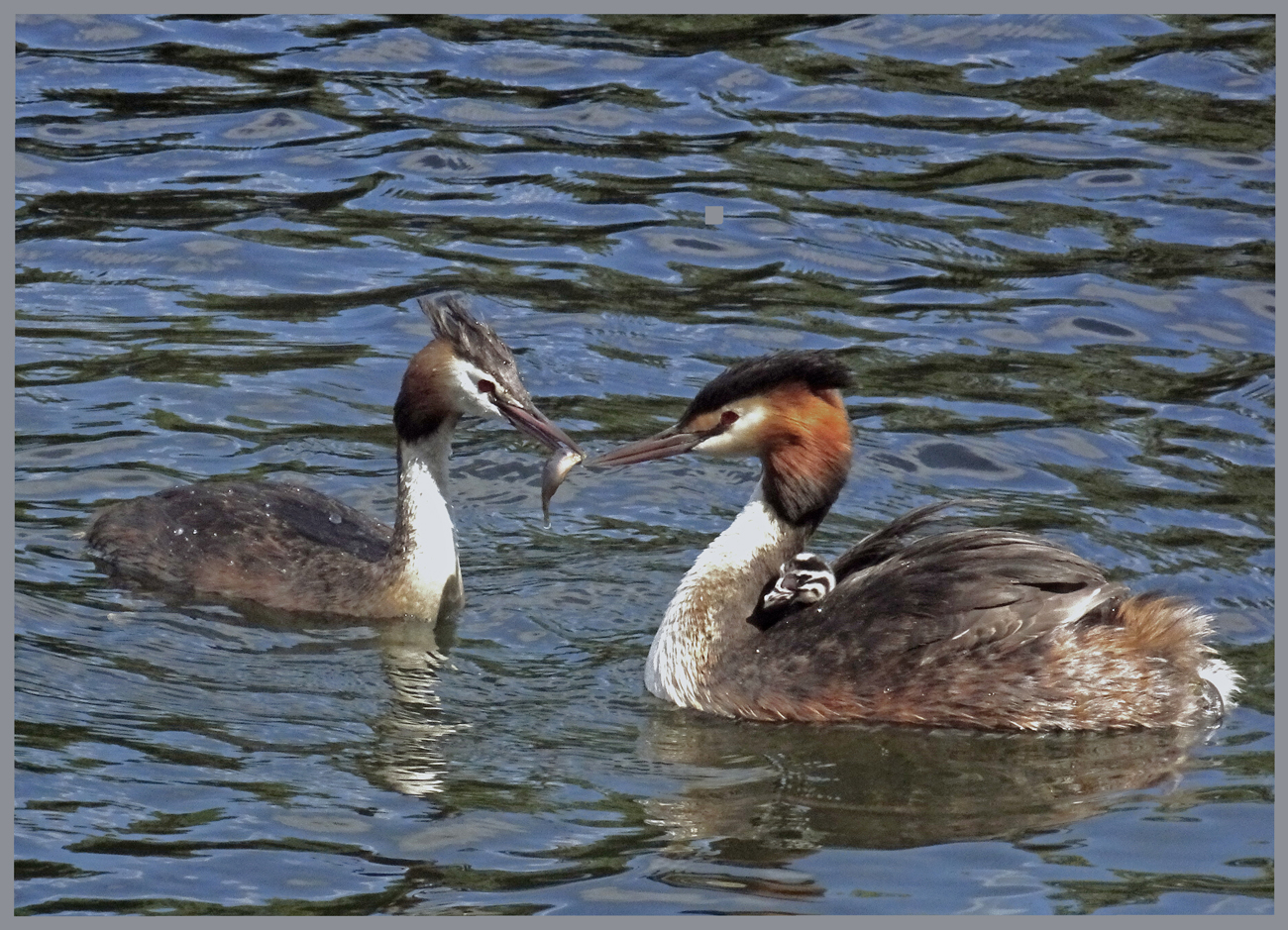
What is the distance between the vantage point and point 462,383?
29.7ft

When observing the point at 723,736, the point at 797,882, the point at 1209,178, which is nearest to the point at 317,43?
the point at 1209,178

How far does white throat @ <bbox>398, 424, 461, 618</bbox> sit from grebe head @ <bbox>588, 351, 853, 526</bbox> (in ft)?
3.60

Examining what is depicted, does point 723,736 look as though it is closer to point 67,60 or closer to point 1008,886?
point 1008,886

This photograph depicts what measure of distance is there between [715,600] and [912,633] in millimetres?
888

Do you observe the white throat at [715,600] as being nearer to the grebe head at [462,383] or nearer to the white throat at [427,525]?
the grebe head at [462,383]

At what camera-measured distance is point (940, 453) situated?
34.6 feet

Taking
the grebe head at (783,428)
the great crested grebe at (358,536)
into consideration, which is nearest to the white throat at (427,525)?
the great crested grebe at (358,536)

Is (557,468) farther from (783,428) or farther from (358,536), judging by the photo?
(358,536)

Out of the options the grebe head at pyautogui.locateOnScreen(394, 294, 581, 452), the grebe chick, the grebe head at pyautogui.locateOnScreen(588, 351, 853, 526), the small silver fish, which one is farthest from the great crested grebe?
the grebe chick

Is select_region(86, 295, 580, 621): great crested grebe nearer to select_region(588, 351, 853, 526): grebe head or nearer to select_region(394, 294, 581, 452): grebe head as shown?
select_region(394, 294, 581, 452): grebe head

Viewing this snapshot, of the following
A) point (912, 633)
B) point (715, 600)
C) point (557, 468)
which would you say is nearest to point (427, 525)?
point (557, 468)

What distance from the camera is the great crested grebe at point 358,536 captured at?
902 cm

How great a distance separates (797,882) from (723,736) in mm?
1367

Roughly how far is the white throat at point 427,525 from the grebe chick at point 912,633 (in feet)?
3.68
